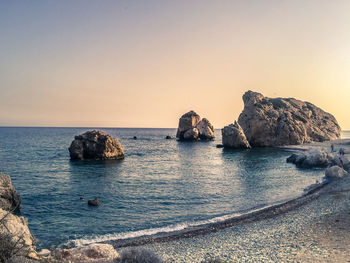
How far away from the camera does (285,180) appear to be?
33812mm

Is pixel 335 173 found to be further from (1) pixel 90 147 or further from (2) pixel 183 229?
(1) pixel 90 147

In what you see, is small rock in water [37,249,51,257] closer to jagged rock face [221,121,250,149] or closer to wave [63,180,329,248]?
wave [63,180,329,248]

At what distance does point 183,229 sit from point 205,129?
358ft

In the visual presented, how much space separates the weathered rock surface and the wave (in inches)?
162

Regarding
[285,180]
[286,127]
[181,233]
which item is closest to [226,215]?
[181,233]

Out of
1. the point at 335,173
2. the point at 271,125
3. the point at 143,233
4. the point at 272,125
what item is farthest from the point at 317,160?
the point at 272,125

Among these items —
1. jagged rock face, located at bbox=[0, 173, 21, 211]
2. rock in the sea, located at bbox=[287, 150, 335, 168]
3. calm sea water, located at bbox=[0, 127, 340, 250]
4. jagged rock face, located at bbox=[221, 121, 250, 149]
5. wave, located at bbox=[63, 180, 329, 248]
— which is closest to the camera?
wave, located at bbox=[63, 180, 329, 248]

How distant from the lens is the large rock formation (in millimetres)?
120562

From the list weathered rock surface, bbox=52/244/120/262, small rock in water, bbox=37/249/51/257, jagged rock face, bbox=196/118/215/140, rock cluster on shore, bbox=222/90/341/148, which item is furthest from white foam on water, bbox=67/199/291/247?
jagged rock face, bbox=196/118/215/140

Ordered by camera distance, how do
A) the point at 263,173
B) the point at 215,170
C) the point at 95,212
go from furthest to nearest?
the point at 215,170
the point at 263,173
the point at 95,212

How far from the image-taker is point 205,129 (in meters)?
126

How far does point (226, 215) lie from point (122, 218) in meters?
8.20

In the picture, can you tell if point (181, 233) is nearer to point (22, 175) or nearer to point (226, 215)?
point (226, 215)

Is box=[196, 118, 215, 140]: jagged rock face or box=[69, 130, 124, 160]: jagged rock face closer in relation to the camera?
box=[69, 130, 124, 160]: jagged rock face
